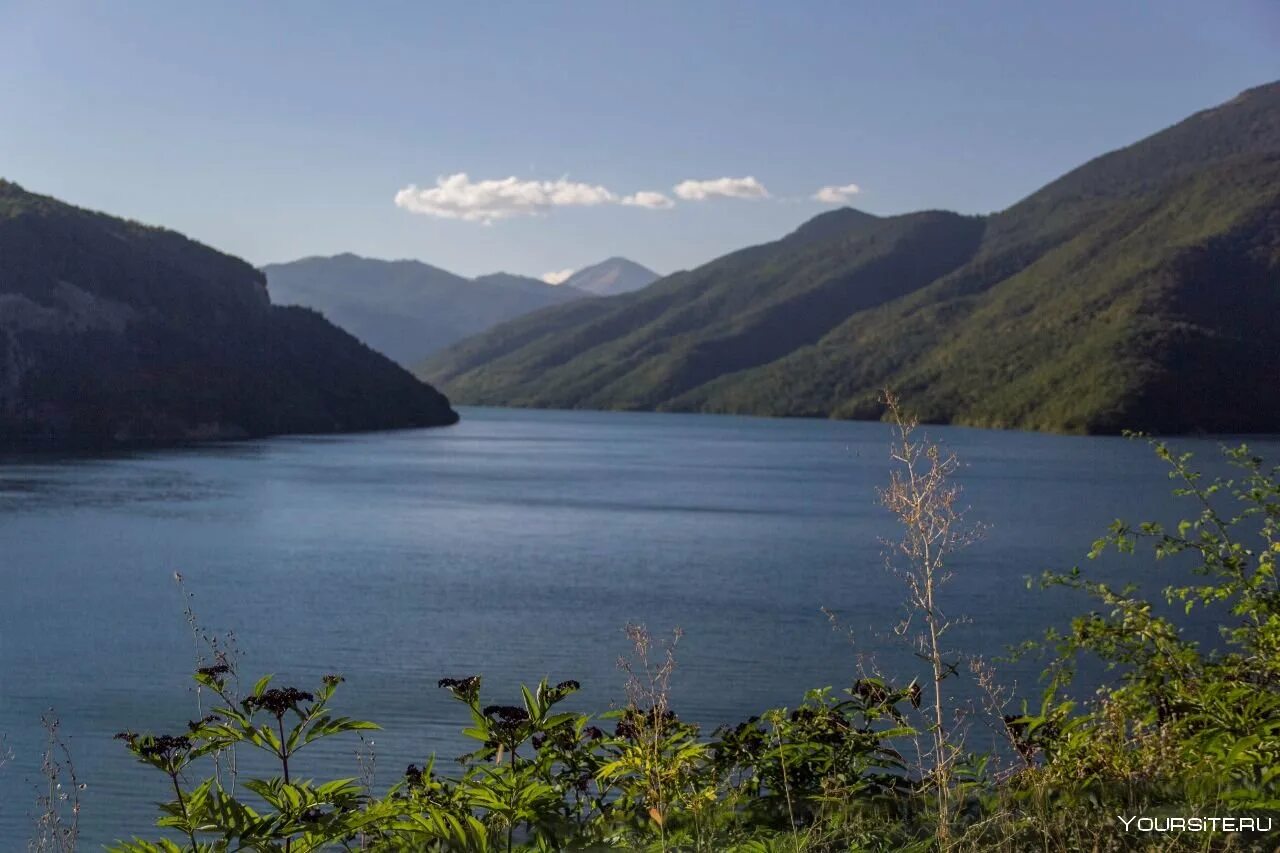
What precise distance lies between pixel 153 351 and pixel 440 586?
116273mm

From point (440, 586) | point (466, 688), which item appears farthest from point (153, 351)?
point (466, 688)

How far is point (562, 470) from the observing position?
93000mm

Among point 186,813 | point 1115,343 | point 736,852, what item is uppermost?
point 1115,343

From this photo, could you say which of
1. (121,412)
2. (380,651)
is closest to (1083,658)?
(380,651)

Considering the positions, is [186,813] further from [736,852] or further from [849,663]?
[849,663]

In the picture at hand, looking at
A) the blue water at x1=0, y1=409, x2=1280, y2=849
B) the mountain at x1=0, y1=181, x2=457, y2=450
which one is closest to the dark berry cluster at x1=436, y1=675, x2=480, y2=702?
the blue water at x1=0, y1=409, x2=1280, y2=849

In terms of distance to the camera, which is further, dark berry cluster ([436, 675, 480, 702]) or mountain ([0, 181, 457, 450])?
mountain ([0, 181, 457, 450])

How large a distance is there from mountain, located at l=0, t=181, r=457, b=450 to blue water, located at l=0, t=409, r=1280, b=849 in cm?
4111

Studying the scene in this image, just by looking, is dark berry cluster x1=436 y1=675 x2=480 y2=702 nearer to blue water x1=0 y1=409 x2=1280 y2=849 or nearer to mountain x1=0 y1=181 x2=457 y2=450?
blue water x1=0 y1=409 x2=1280 y2=849

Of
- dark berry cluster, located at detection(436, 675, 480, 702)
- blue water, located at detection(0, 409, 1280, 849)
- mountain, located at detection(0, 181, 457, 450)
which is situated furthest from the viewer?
mountain, located at detection(0, 181, 457, 450)

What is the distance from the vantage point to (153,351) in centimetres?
14050

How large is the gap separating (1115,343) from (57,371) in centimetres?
14227

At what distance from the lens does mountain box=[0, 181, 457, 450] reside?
12444 centimetres

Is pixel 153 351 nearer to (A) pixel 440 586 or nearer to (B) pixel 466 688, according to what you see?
(A) pixel 440 586
